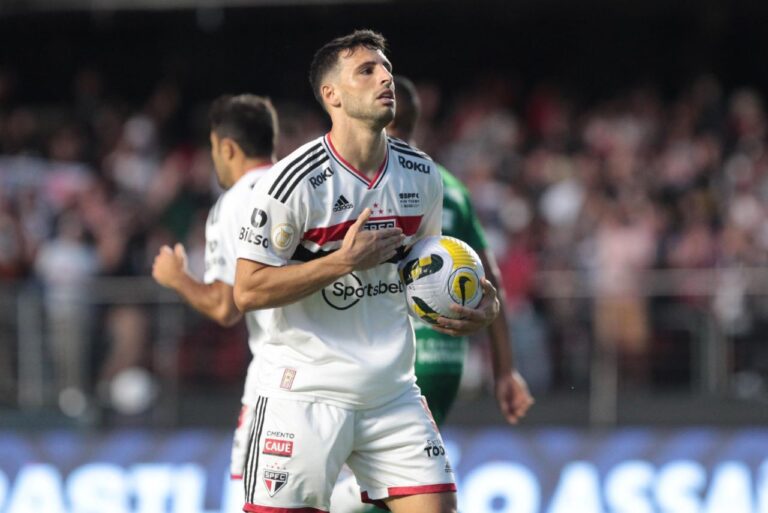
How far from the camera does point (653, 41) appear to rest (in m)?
18.1

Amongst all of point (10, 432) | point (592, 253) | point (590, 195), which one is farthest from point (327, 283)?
point (590, 195)

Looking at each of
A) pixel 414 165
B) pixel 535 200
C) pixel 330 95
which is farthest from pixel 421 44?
pixel 330 95

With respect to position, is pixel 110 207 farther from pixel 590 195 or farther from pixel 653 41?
pixel 653 41

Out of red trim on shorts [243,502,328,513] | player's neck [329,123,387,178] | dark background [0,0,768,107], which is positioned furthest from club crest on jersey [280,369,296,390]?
dark background [0,0,768,107]

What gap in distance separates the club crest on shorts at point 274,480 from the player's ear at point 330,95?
4.76ft

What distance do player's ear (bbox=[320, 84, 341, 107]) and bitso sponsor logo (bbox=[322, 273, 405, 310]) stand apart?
681 mm

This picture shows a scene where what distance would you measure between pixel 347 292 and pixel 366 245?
1.15 ft

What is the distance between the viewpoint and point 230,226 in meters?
6.62

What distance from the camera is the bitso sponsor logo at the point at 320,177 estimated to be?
18.3 ft

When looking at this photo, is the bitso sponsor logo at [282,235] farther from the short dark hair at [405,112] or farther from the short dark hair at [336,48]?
the short dark hair at [405,112]

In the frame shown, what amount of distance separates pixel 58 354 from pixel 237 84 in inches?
278

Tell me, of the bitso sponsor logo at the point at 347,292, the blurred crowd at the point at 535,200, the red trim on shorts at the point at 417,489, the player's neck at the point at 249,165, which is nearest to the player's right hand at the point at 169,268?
the player's neck at the point at 249,165

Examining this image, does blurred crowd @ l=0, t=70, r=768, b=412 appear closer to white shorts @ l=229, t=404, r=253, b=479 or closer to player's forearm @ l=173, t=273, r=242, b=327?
white shorts @ l=229, t=404, r=253, b=479

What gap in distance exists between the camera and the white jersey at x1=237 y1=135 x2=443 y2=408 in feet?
18.2
